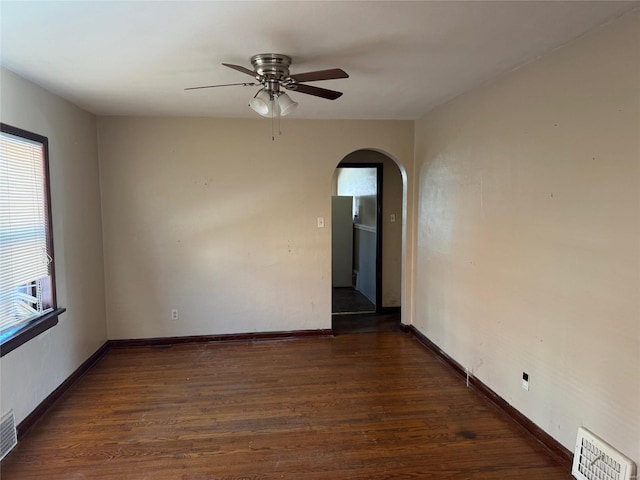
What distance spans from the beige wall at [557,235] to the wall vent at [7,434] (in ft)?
10.6

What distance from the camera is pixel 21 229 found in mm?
2613

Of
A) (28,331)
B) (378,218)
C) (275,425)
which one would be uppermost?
(378,218)

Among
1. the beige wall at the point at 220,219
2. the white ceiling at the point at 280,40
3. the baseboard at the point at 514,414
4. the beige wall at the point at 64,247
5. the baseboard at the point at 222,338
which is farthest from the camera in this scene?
the baseboard at the point at 222,338

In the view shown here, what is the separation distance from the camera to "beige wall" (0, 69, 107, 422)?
2523 mm

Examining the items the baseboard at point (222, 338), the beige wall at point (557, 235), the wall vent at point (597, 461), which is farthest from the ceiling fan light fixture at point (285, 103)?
the baseboard at point (222, 338)

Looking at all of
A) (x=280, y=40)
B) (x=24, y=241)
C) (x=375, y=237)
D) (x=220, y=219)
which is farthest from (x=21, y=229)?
(x=375, y=237)

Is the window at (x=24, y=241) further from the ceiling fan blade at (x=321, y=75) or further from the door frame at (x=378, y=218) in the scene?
the door frame at (x=378, y=218)

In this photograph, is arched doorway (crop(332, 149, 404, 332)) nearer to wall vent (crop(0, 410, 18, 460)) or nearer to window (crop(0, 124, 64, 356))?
window (crop(0, 124, 64, 356))

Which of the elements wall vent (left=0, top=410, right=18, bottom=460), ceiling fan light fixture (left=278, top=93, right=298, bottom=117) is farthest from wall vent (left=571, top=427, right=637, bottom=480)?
wall vent (left=0, top=410, right=18, bottom=460)

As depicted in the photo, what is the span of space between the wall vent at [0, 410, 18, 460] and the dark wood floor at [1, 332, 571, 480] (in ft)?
0.17

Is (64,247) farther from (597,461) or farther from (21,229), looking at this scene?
(597,461)

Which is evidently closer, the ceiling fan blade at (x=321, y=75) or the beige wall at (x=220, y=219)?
the ceiling fan blade at (x=321, y=75)

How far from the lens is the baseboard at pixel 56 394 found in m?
2.54

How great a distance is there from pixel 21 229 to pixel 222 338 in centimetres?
220
